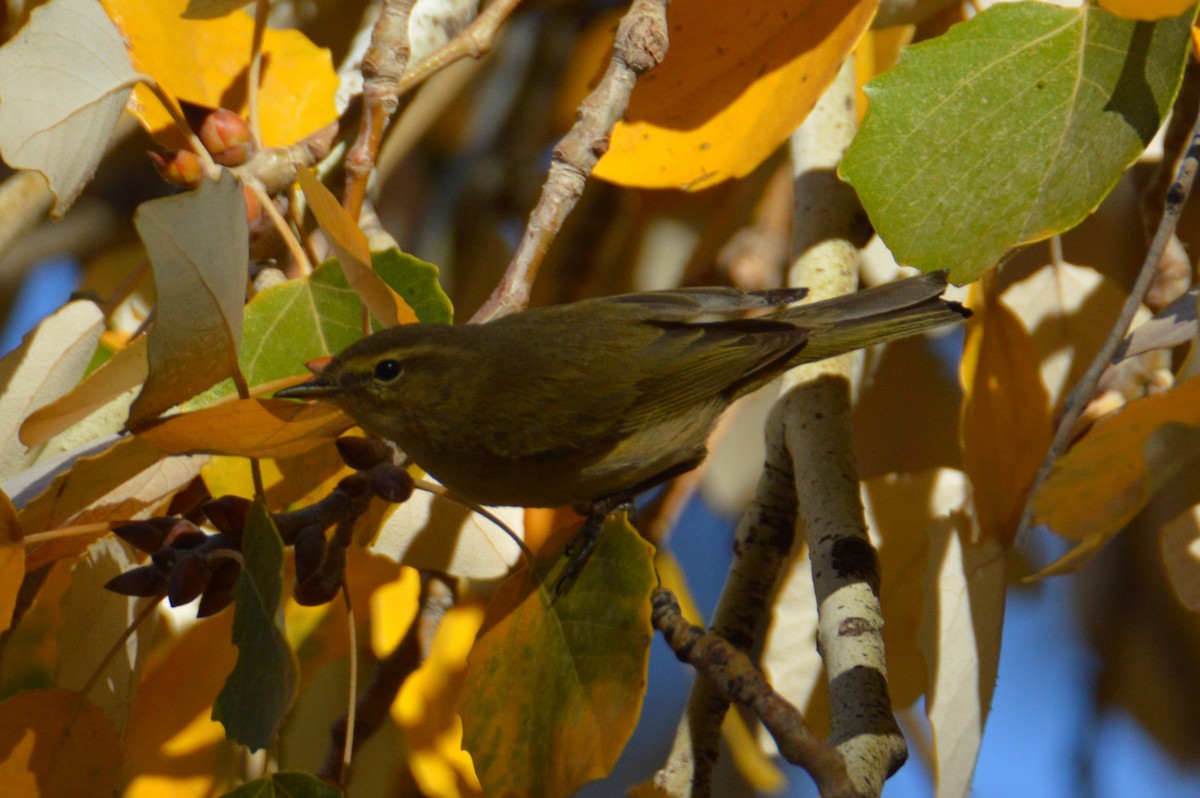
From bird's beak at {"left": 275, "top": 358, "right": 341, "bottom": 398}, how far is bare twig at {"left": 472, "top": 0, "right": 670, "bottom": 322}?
0.17 metres

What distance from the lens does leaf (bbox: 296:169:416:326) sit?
945 mm

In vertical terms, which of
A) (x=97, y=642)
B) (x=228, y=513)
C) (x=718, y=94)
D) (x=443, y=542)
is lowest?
(x=97, y=642)

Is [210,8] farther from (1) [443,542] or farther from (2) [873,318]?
(2) [873,318]

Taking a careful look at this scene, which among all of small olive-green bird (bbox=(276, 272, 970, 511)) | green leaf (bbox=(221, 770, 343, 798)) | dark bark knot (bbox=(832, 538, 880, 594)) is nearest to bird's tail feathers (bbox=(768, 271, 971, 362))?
small olive-green bird (bbox=(276, 272, 970, 511))

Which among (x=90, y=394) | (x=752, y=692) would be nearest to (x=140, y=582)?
(x=90, y=394)

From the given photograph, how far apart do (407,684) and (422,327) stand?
475 mm

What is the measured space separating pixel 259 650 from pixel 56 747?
0.30m

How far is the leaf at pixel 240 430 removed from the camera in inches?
33.9

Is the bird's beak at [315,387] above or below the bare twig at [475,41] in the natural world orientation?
below

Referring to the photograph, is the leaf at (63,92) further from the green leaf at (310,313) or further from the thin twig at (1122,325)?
the thin twig at (1122,325)

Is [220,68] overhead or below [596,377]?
overhead

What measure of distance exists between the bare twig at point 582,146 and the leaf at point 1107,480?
549 mm

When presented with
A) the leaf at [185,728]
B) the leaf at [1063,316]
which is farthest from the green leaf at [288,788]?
the leaf at [1063,316]

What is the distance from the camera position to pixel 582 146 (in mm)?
1169
